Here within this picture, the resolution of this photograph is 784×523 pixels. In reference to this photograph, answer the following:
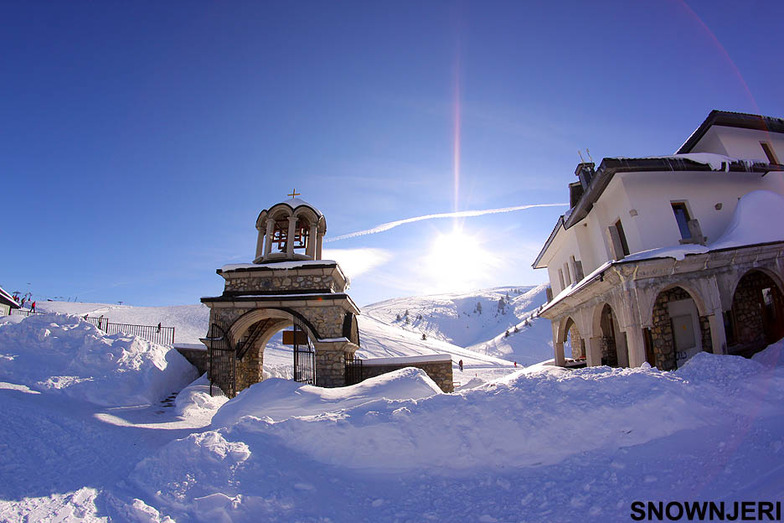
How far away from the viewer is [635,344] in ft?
37.3

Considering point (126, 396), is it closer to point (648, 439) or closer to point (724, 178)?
point (648, 439)

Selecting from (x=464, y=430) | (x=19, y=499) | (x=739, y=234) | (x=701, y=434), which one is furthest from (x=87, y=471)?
(x=739, y=234)

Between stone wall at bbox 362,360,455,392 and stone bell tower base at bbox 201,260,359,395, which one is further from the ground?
stone bell tower base at bbox 201,260,359,395

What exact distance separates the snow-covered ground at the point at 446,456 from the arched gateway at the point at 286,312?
501 cm

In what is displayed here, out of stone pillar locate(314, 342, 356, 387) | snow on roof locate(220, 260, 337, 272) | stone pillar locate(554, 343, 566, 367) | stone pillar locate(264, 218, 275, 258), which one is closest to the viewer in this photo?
stone pillar locate(314, 342, 356, 387)

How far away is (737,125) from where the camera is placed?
15.9 metres

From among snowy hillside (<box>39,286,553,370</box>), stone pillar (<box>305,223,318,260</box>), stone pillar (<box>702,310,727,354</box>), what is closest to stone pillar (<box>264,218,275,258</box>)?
stone pillar (<box>305,223,318,260</box>)

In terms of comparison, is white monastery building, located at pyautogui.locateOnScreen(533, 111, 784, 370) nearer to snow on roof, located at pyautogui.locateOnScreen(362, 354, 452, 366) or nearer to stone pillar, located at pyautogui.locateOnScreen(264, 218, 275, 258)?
snow on roof, located at pyautogui.locateOnScreen(362, 354, 452, 366)

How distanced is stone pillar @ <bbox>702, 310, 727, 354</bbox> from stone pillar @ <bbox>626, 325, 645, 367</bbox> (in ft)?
7.31

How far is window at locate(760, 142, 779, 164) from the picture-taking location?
16.2m

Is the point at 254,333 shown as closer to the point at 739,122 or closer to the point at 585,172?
the point at 585,172

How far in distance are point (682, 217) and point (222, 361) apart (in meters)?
18.2

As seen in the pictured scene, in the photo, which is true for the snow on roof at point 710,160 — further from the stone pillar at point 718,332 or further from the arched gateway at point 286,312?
the arched gateway at point 286,312

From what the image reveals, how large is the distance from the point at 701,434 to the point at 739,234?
9899 mm
